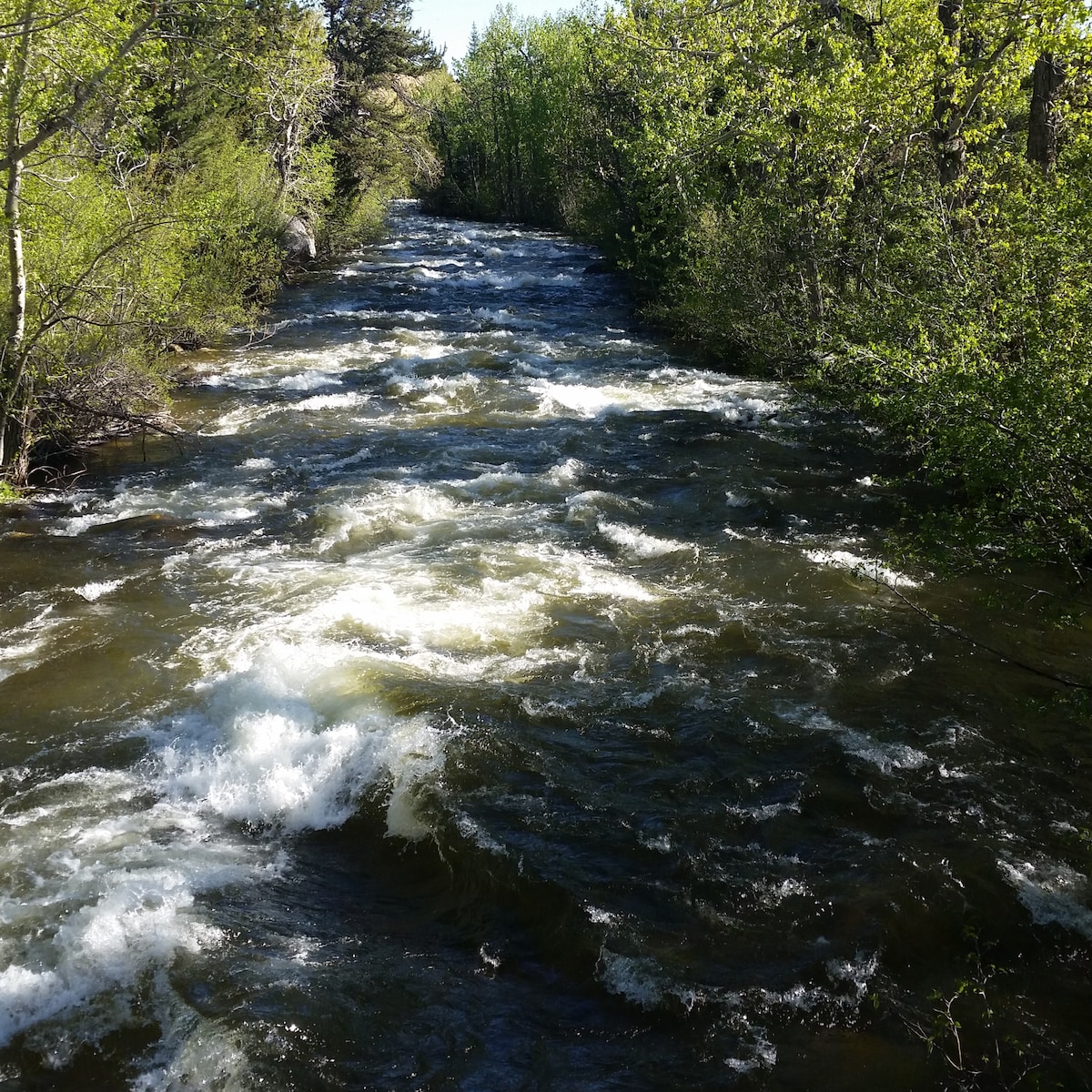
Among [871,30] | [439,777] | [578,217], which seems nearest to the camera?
[439,777]

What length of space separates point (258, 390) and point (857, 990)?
15.7 m

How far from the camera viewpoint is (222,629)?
8.86 metres

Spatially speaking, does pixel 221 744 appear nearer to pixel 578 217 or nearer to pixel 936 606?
pixel 936 606

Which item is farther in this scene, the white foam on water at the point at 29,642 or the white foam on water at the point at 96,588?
the white foam on water at the point at 96,588

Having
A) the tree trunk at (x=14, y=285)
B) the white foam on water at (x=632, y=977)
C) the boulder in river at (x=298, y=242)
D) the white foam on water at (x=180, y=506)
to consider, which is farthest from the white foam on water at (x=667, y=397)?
the boulder in river at (x=298, y=242)

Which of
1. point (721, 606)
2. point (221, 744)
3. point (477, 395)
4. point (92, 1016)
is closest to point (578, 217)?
point (477, 395)

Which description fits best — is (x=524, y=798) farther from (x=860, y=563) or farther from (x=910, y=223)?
(x=910, y=223)

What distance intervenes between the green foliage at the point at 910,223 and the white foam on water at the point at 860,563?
0.98 meters

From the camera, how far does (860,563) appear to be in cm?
961

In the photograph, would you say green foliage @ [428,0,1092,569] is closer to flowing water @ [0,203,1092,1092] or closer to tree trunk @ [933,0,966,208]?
tree trunk @ [933,0,966,208]

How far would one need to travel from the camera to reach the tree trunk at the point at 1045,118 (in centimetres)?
1141

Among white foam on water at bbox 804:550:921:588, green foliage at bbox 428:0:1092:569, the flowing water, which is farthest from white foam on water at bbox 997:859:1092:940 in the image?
white foam on water at bbox 804:550:921:588

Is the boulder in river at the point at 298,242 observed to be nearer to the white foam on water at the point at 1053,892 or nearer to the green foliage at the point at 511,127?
the green foliage at the point at 511,127

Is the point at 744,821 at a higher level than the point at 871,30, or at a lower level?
lower
